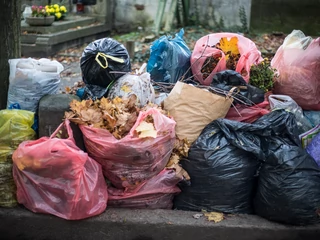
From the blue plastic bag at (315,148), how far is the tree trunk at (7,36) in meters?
2.56

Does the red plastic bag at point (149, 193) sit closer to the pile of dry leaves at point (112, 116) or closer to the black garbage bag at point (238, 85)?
the pile of dry leaves at point (112, 116)

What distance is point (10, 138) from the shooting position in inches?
131

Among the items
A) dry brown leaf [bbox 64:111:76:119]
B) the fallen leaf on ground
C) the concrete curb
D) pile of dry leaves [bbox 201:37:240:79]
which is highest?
pile of dry leaves [bbox 201:37:240:79]

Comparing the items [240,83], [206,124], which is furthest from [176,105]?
[240,83]

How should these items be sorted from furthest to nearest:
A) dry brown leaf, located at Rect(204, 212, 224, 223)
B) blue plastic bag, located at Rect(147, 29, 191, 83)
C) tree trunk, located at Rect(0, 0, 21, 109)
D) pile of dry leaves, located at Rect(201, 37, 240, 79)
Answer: blue plastic bag, located at Rect(147, 29, 191, 83), pile of dry leaves, located at Rect(201, 37, 240, 79), tree trunk, located at Rect(0, 0, 21, 109), dry brown leaf, located at Rect(204, 212, 224, 223)

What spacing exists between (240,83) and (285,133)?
1.80 ft

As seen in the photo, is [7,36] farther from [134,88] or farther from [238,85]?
[238,85]

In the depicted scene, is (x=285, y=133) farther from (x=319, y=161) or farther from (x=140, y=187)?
(x=140, y=187)

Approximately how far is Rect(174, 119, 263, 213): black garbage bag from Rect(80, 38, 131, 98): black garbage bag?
2.87 ft

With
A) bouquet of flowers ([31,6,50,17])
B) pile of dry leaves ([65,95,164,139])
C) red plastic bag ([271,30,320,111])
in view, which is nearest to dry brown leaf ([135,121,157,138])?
pile of dry leaves ([65,95,164,139])

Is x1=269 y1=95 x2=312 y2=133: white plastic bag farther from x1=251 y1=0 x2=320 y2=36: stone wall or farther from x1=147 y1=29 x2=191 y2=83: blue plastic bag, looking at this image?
x1=251 y1=0 x2=320 y2=36: stone wall

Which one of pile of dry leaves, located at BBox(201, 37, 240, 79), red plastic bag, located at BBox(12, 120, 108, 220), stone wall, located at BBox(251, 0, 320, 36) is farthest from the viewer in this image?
stone wall, located at BBox(251, 0, 320, 36)

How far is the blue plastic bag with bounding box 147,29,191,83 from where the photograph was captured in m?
4.13

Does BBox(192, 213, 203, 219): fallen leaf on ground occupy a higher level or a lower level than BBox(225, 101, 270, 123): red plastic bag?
lower
